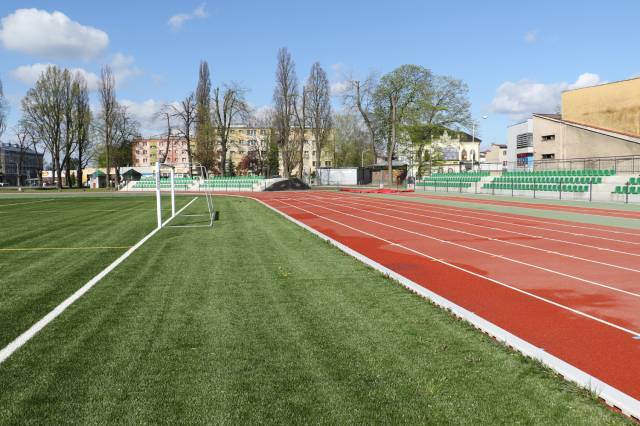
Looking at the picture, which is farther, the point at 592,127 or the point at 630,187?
the point at 592,127

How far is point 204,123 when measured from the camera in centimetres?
6200

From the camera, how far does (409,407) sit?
3.35 meters

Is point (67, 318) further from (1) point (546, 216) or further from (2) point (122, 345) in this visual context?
(1) point (546, 216)

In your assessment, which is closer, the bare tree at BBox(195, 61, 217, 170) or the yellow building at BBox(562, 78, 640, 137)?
the yellow building at BBox(562, 78, 640, 137)

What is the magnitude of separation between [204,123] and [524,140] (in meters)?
39.8

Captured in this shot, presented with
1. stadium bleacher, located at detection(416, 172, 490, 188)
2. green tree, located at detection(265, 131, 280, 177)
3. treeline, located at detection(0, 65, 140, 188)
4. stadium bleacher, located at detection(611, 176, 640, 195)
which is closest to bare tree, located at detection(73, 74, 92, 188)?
treeline, located at detection(0, 65, 140, 188)

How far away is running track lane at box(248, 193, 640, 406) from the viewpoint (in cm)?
421

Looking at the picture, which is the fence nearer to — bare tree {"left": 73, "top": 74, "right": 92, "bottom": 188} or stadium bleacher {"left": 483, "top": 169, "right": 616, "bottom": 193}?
stadium bleacher {"left": 483, "top": 169, "right": 616, "bottom": 193}

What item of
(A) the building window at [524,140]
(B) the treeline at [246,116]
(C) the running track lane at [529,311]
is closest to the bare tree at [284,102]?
(B) the treeline at [246,116]

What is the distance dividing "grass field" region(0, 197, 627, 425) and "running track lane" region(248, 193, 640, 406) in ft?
1.74

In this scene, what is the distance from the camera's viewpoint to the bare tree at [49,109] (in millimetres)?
61500

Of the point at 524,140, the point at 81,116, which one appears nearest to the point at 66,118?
the point at 81,116

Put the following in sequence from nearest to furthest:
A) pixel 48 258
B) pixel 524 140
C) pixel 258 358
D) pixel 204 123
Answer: pixel 258 358 → pixel 48 258 → pixel 524 140 → pixel 204 123

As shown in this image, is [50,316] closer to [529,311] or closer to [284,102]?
[529,311]
